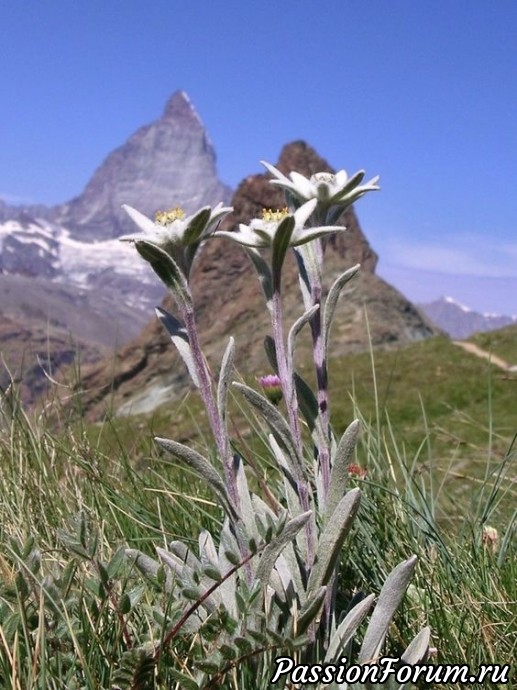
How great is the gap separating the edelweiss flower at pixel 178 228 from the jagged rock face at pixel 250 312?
3808 cm

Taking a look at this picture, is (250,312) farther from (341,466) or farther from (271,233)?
(341,466)

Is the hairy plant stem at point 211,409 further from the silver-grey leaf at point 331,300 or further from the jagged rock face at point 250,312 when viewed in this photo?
the jagged rock face at point 250,312

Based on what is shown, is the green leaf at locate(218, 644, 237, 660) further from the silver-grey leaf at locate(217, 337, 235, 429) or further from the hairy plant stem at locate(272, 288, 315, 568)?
the silver-grey leaf at locate(217, 337, 235, 429)

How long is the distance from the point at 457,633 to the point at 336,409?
23.6 m

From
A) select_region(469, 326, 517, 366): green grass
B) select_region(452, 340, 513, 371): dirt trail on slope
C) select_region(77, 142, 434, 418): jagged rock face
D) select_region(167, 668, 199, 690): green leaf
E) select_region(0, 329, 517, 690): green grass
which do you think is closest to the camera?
select_region(167, 668, 199, 690): green leaf

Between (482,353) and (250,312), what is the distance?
29.5 m

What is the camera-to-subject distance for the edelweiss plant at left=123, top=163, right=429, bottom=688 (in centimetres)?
234

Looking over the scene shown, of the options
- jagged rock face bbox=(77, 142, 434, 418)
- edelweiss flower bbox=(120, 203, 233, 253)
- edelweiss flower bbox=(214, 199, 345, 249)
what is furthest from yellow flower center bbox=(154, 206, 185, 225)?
jagged rock face bbox=(77, 142, 434, 418)

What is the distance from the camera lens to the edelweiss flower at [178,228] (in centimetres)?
246

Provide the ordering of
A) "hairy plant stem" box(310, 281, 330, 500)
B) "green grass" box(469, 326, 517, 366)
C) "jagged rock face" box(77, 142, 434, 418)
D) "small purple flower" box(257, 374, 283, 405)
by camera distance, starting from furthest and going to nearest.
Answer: "jagged rock face" box(77, 142, 434, 418) < "green grass" box(469, 326, 517, 366) < "small purple flower" box(257, 374, 283, 405) < "hairy plant stem" box(310, 281, 330, 500)

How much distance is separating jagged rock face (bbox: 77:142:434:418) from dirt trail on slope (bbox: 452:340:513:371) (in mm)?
8745

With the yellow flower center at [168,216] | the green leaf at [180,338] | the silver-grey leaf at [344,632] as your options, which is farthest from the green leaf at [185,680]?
the yellow flower center at [168,216]

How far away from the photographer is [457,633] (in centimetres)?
289

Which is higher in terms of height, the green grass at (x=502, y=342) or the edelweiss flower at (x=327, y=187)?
the edelweiss flower at (x=327, y=187)
